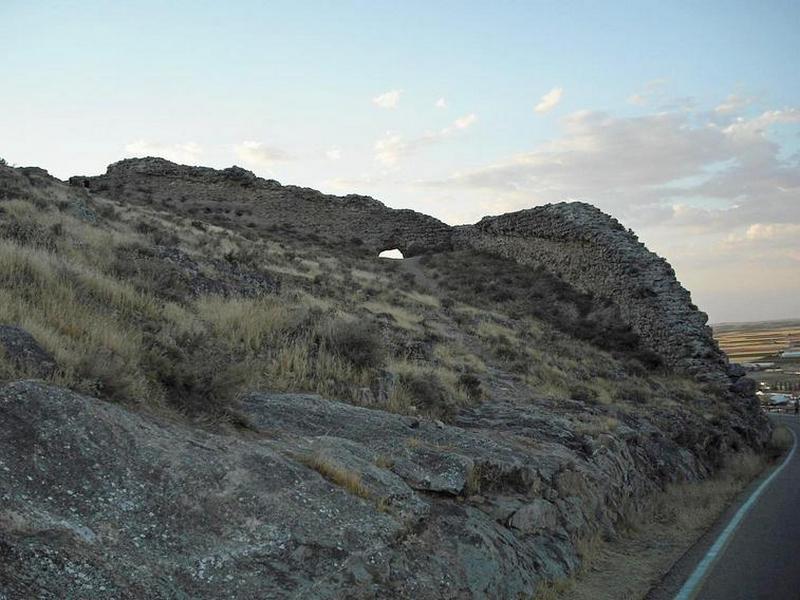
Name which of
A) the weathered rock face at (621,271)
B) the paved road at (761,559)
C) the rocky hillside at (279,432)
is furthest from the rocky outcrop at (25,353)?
the weathered rock face at (621,271)

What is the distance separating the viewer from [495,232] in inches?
1377

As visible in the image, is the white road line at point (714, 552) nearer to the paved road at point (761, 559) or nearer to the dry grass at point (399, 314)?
the paved road at point (761, 559)

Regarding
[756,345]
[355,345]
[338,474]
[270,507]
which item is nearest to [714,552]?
[338,474]

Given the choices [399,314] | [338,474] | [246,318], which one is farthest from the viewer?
[399,314]

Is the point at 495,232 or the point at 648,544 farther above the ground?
the point at 495,232

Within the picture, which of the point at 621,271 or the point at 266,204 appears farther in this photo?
the point at 266,204

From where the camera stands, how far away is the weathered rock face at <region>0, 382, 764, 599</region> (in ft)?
13.4

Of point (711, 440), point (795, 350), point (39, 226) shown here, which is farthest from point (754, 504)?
point (795, 350)

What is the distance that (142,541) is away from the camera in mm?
4344

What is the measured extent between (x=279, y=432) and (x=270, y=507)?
6.04 feet

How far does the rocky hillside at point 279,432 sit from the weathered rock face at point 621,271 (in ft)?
9.99

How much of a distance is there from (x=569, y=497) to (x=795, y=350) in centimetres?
11907

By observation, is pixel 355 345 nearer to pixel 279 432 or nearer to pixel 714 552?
pixel 279 432

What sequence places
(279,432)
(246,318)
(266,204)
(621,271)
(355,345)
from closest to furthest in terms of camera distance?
(279,432) → (355,345) → (246,318) → (621,271) → (266,204)
